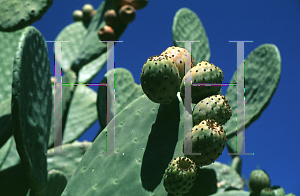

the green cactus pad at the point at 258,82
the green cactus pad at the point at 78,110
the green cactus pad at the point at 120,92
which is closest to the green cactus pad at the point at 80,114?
the green cactus pad at the point at 78,110

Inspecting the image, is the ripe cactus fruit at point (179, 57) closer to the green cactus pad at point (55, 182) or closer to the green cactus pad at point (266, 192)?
the green cactus pad at point (55, 182)

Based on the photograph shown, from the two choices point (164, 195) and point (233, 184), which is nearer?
point (164, 195)

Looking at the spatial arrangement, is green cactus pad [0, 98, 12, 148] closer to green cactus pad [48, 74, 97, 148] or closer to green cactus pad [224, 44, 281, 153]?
green cactus pad [48, 74, 97, 148]

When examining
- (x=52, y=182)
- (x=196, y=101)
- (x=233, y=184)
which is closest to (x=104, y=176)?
(x=196, y=101)

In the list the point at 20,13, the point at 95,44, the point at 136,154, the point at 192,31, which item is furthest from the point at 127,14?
the point at 136,154

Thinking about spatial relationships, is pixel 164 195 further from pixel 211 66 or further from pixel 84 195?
pixel 211 66

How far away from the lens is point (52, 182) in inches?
82.0

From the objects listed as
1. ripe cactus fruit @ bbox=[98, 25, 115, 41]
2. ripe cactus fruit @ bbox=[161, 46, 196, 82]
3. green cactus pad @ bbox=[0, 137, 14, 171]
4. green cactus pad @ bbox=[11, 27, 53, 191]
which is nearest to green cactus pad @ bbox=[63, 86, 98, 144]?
ripe cactus fruit @ bbox=[98, 25, 115, 41]

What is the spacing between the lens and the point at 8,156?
2.36 metres

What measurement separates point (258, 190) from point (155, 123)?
147 centimetres

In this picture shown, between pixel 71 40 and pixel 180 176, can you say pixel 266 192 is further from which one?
pixel 71 40

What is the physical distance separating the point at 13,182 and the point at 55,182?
0.26 metres

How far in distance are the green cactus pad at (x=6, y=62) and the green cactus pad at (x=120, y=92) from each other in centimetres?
71

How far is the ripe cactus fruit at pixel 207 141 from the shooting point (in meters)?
1.12
